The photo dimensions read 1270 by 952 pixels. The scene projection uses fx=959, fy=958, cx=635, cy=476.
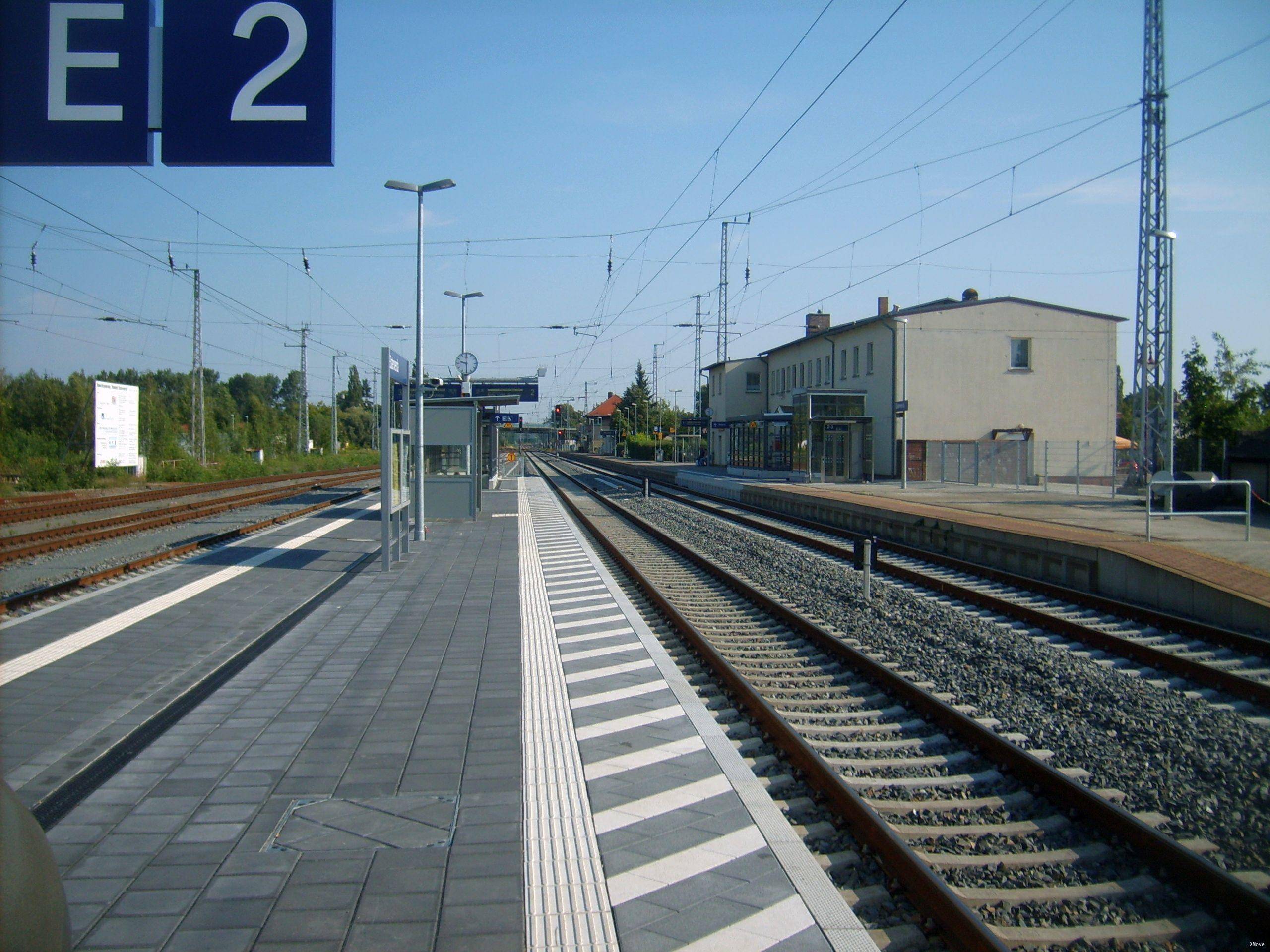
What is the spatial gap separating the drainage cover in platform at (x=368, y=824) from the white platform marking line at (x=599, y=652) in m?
3.49

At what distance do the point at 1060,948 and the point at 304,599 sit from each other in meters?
9.33

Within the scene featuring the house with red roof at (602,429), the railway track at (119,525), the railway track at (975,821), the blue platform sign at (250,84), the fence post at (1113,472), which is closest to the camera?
the railway track at (975,821)

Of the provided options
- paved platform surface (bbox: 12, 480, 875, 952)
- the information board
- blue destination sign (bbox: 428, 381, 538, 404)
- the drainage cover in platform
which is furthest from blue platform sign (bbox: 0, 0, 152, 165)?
blue destination sign (bbox: 428, 381, 538, 404)

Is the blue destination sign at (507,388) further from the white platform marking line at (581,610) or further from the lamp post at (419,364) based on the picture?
the white platform marking line at (581,610)

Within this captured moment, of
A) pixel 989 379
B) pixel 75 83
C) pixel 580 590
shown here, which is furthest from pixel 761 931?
pixel 989 379

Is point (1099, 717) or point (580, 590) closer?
point (1099, 717)

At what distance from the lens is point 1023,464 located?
36.3 m

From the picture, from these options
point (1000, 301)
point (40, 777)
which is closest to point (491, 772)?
point (40, 777)

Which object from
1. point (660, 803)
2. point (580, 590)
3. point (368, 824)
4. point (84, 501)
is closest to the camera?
point (368, 824)

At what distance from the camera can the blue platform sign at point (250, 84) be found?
267 inches

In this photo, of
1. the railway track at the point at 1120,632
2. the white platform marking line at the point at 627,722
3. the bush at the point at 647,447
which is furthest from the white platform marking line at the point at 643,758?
the bush at the point at 647,447

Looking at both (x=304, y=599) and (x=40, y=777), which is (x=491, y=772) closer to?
(x=40, y=777)

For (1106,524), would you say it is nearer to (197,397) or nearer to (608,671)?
(608,671)

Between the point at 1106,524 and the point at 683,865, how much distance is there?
15947 millimetres
